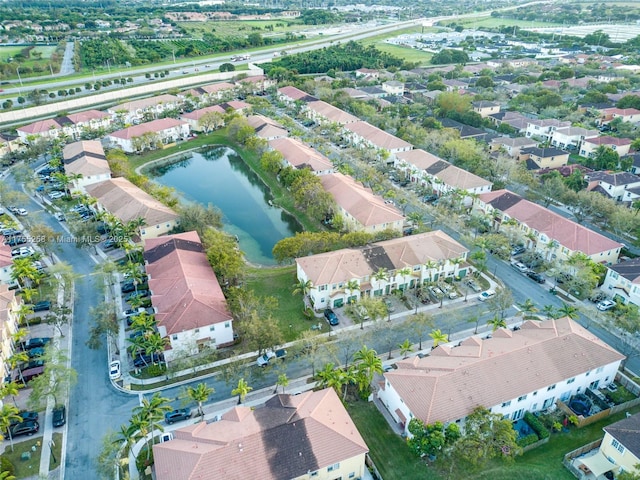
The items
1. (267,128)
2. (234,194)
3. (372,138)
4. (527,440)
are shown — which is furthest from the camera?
(267,128)

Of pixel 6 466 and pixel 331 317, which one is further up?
pixel 6 466

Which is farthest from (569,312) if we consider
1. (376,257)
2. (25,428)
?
(25,428)

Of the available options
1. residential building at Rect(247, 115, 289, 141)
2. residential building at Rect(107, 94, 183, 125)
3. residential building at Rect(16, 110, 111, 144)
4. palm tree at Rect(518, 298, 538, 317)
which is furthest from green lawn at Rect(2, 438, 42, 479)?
residential building at Rect(107, 94, 183, 125)

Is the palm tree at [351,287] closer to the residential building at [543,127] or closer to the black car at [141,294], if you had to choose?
the black car at [141,294]

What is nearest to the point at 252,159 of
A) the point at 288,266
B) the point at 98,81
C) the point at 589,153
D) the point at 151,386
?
the point at 288,266

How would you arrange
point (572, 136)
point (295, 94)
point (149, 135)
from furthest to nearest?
point (295, 94) → point (149, 135) → point (572, 136)

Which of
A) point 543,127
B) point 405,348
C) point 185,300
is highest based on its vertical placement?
point 543,127

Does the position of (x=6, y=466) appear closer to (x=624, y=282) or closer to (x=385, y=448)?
(x=385, y=448)

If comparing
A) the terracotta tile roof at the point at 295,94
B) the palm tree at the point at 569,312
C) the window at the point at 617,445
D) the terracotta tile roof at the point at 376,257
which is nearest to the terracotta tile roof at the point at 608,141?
the terracotta tile roof at the point at 376,257
